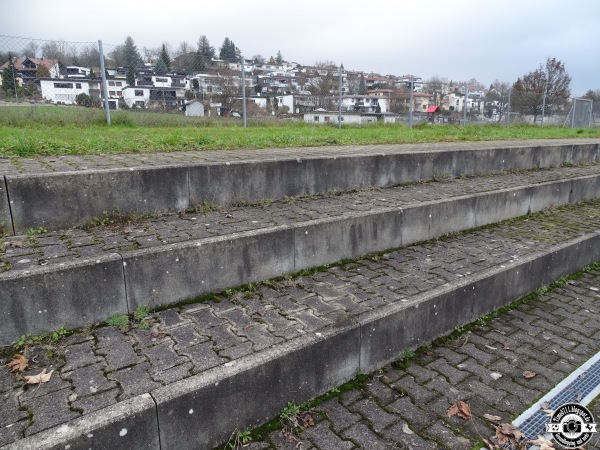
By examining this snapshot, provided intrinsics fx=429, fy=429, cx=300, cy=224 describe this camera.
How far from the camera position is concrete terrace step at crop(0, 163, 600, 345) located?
253 centimetres

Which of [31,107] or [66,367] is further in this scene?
[31,107]

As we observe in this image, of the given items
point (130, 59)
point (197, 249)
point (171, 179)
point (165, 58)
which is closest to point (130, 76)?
point (130, 59)

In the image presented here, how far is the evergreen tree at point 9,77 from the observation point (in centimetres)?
873

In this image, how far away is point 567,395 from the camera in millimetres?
2852

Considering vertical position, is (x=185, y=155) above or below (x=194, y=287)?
above

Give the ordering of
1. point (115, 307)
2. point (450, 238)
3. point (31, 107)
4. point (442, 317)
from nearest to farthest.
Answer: point (115, 307) → point (442, 317) → point (450, 238) → point (31, 107)

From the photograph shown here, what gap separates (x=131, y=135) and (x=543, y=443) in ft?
22.6

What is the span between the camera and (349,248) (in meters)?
4.13

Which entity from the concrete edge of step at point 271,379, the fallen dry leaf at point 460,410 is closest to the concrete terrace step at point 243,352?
the concrete edge of step at point 271,379

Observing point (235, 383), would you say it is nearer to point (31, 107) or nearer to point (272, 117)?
point (31, 107)

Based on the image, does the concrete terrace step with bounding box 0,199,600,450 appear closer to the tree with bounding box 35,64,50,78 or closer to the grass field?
the grass field

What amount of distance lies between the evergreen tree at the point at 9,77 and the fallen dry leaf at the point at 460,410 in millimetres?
10003

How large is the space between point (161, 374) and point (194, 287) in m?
0.91

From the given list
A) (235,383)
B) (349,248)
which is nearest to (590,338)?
(349,248)
